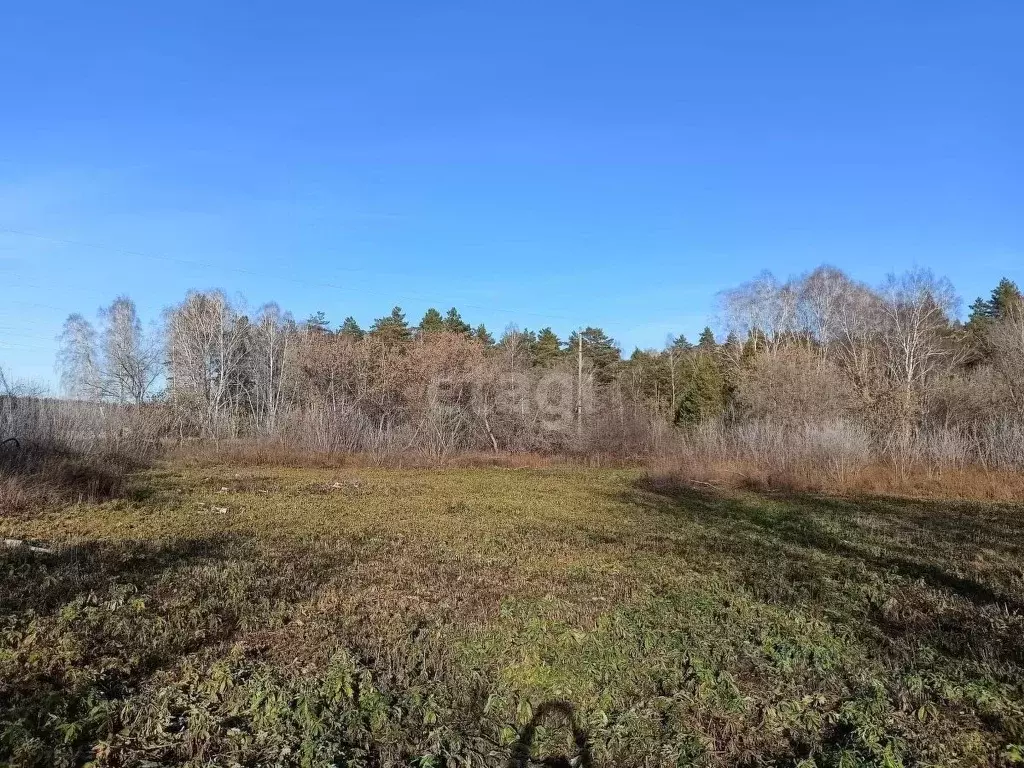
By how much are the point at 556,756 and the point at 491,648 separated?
143 cm

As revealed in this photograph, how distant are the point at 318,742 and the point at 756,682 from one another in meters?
2.78

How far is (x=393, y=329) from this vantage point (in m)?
55.6

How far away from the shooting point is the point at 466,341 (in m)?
40.9

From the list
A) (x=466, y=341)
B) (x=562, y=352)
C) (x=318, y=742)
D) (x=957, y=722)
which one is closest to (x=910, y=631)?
(x=957, y=722)

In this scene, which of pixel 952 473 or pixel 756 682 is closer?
pixel 756 682

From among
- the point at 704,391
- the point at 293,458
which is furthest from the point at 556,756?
the point at 704,391

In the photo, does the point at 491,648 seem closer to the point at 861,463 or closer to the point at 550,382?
the point at 861,463

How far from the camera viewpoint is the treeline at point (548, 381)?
31.0m

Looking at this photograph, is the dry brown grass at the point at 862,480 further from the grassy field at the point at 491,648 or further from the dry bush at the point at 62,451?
the dry bush at the point at 62,451

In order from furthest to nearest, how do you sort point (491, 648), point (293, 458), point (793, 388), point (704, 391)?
point (704, 391), point (793, 388), point (293, 458), point (491, 648)

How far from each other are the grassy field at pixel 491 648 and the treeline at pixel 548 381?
18265 mm

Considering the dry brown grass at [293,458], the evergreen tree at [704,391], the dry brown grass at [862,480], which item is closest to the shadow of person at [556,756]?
the dry brown grass at [862,480]

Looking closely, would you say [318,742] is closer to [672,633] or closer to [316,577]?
[672,633]

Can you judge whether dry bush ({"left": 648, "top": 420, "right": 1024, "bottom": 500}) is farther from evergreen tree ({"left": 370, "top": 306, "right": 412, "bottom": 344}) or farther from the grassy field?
evergreen tree ({"left": 370, "top": 306, "right": 412, "bottom": 344})
